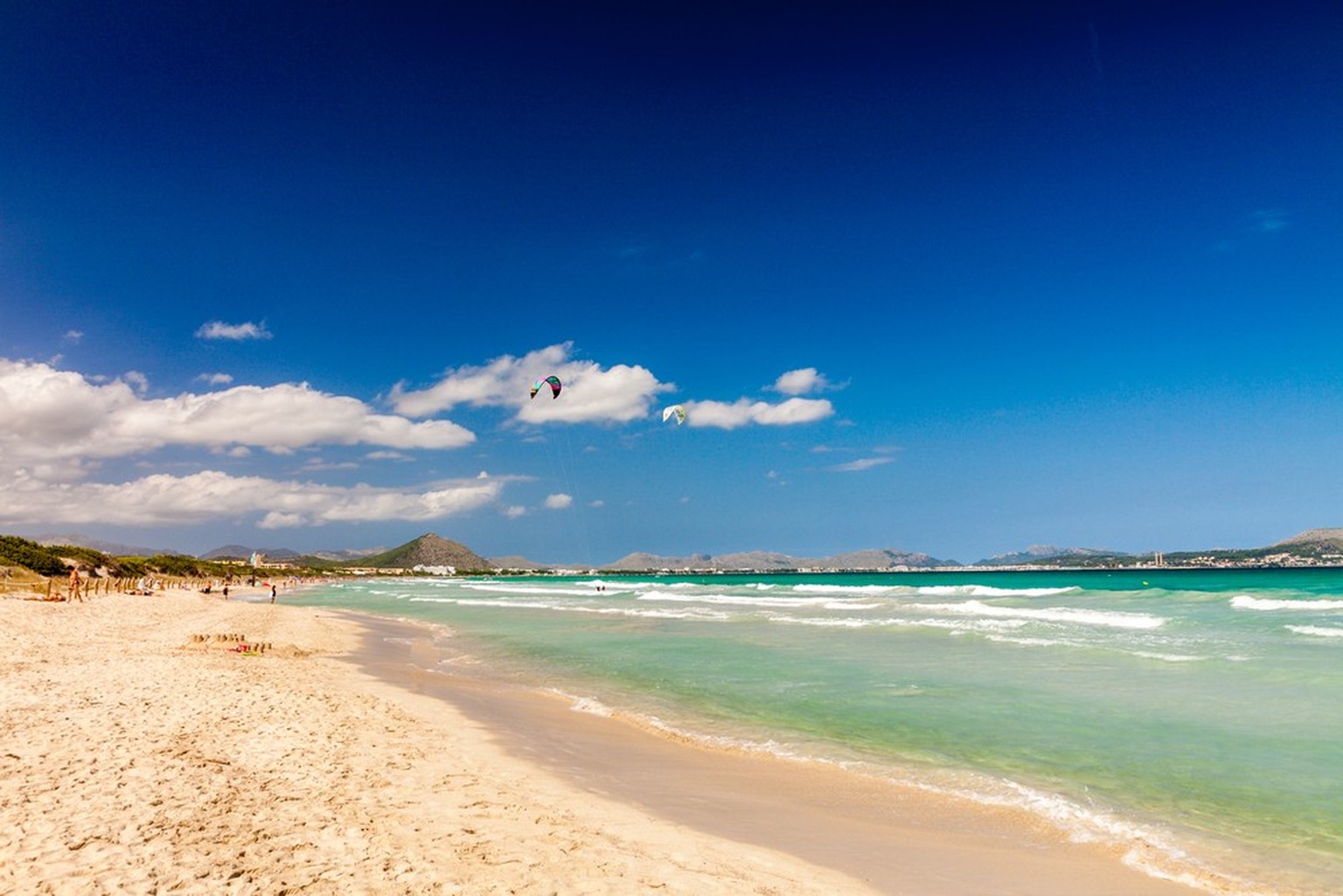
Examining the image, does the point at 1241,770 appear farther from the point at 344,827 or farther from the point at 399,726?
the point at 399,726

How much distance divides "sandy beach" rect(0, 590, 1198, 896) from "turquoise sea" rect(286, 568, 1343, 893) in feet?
3.77

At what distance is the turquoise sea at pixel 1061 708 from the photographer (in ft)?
23.7

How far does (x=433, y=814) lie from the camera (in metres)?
6.62

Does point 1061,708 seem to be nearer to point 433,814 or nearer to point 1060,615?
point 433,814

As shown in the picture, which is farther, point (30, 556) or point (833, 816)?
point (30, 556)

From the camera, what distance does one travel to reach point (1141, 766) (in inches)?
360

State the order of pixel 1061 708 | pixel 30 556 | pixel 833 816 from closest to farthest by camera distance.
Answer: pixel 833 816, pixel 1061 708, pixel 30 556

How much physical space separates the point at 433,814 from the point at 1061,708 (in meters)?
11.0

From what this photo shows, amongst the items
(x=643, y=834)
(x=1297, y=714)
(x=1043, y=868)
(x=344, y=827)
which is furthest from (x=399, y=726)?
(x=1297, y=714)

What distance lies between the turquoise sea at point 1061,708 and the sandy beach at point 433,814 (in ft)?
3.77

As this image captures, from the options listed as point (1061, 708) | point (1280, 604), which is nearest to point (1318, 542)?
point (1280, 604)

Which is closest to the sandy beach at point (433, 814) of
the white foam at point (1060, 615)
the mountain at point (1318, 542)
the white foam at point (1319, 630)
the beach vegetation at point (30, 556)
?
the white foam at point (1319, 630)

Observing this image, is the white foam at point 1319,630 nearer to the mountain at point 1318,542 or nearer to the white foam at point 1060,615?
the white foam at point 1060,615

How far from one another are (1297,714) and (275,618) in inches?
1523
